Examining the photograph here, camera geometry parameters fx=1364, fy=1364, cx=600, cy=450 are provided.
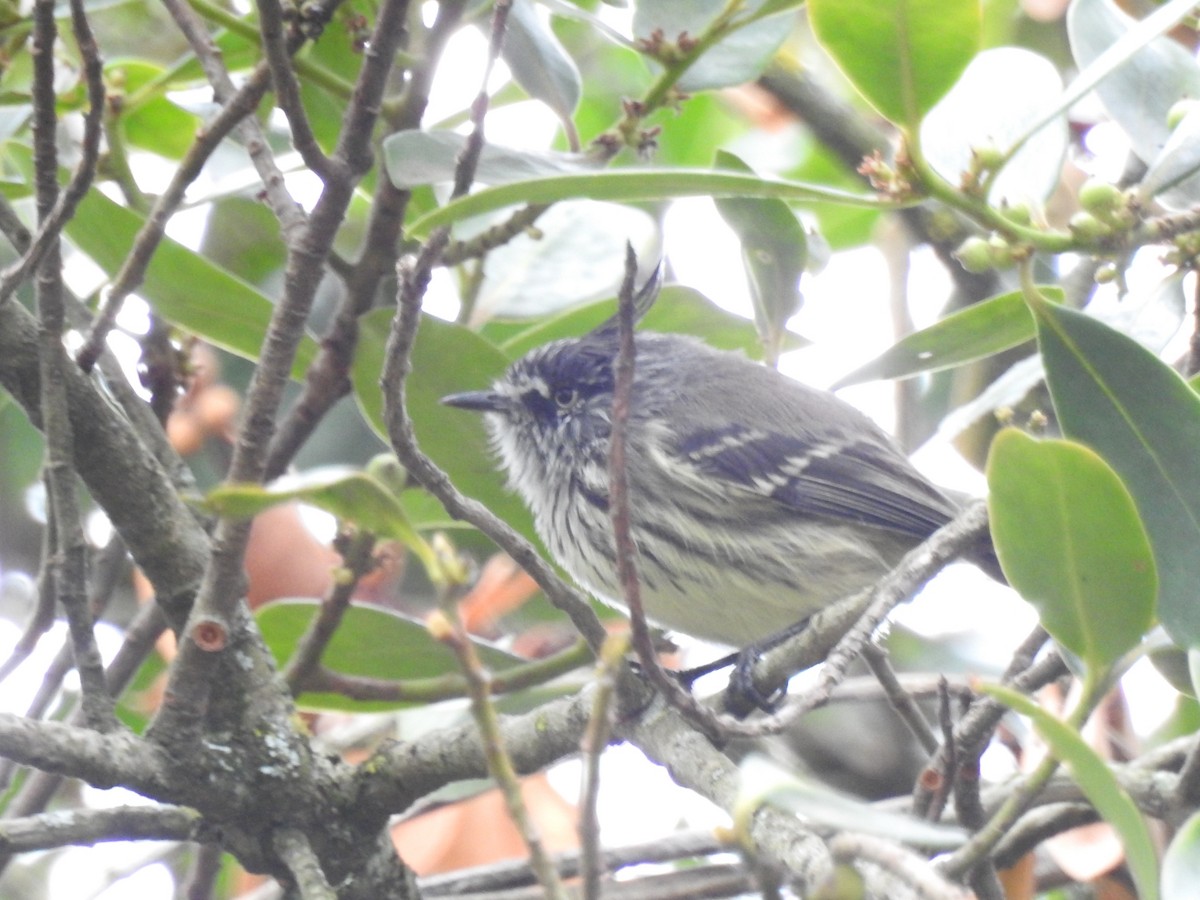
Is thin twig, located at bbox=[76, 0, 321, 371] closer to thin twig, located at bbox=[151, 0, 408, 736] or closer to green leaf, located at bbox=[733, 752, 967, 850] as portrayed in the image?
thin twig, located at bbox=[151, 0, 408, 736]

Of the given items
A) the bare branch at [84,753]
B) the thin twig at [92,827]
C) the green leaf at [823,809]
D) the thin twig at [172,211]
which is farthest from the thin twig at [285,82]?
the green leaf at [823,809]

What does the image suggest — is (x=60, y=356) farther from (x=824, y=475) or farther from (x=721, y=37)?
(x=824, y=475)

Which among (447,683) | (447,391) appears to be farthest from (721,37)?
(447,683)

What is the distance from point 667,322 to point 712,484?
0.47 metres

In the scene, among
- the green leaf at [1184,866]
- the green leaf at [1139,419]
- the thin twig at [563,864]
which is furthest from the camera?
the thin twig at [563,864]

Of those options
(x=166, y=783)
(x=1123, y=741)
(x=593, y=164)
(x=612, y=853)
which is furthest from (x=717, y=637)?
(x=166, y=783)

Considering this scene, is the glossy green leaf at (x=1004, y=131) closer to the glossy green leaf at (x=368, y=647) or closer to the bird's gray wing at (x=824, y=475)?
the bird's gray wing at (x=824, y=475)

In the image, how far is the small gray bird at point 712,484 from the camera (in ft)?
11.5

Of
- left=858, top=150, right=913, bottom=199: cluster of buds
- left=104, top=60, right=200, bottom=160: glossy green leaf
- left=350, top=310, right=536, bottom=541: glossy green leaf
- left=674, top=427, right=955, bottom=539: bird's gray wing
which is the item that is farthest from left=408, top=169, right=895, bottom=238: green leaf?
left=674, top=427, right=955, bottom=539: bird's gray wing

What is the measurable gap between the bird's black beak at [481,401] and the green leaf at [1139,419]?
1.46 m

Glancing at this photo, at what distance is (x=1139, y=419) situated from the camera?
2.23m

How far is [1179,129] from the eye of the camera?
237cm

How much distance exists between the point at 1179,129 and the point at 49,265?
1953mm

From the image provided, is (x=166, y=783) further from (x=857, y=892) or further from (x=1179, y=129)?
(x=1179, y=129)
